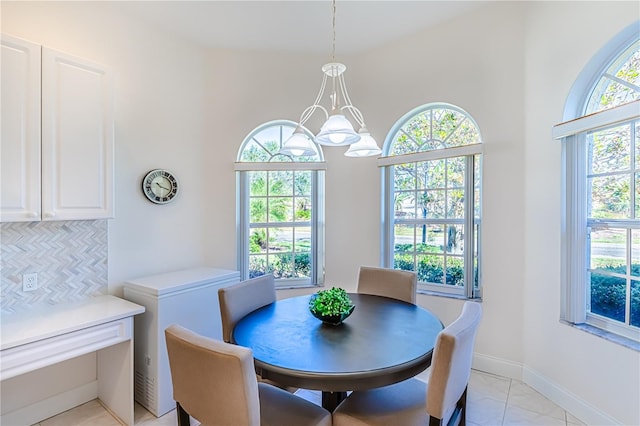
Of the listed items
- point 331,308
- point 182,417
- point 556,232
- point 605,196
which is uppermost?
point 605,196

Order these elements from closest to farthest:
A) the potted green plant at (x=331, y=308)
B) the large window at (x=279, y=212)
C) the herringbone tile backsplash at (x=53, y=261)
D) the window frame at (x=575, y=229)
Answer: the potted green plant at (x=331, y=308) → the herringbone tile backsplash at (x=53, y=261) → the window frame at (x=575, y=229) → the large window at (x=279, y=212)

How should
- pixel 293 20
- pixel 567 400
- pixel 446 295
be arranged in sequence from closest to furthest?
pixel 567 400 < pixel 293 20 < pixel 446 295

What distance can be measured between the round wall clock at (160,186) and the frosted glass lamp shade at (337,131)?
174 centimetres

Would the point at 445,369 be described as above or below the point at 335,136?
below

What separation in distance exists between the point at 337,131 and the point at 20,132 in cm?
181

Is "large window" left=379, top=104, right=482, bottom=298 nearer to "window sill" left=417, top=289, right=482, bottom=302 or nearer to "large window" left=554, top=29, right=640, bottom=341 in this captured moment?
"window sill" left=417, top=289, right=482, bottom=302

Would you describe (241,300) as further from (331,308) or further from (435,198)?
(435,198)

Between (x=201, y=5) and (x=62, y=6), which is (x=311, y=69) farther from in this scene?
(x=62, y=6)

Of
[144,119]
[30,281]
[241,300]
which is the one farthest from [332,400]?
[144,119]

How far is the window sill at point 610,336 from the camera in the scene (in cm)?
184

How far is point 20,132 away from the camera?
5.91 ft

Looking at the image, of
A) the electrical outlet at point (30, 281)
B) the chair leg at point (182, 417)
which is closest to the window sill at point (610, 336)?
the chair leg at point (182, 417)

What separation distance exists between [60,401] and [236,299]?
1512 millimetres

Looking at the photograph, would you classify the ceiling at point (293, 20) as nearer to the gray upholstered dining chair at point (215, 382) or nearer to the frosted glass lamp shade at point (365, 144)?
the frosted glass lamp shade at point (365, 144)
